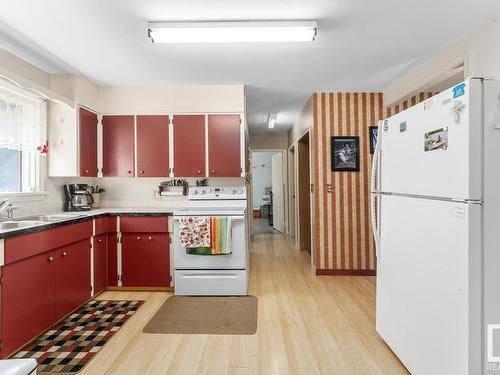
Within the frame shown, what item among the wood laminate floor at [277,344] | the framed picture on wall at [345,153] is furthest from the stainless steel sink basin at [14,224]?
the framed picture on wall at [345,153]

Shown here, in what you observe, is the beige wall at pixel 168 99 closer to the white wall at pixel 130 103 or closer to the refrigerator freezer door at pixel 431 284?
the white wall at pixel 130 103

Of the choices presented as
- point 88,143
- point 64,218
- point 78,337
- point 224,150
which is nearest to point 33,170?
point 88,143

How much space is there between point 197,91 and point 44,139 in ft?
5.91

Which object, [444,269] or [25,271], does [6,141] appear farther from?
[444,269]

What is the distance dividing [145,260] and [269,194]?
23.6 ft

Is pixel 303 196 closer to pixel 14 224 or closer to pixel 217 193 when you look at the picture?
pixel 217 193

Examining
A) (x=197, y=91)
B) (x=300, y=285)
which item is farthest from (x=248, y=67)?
(x=300, y=285)

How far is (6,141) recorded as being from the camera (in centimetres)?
268

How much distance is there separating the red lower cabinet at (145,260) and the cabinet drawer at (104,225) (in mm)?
164

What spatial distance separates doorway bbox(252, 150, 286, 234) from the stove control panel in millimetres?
3223

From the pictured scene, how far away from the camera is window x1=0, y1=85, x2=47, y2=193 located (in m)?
2.68

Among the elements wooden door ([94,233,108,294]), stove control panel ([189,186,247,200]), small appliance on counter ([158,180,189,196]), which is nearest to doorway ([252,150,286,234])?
stove control panel ([189,186,247,200])

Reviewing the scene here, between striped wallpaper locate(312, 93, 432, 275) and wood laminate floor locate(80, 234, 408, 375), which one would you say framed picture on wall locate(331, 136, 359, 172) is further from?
wood laminate floor locate(80, 234, 408, 375)

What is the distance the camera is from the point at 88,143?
338 centimetres
